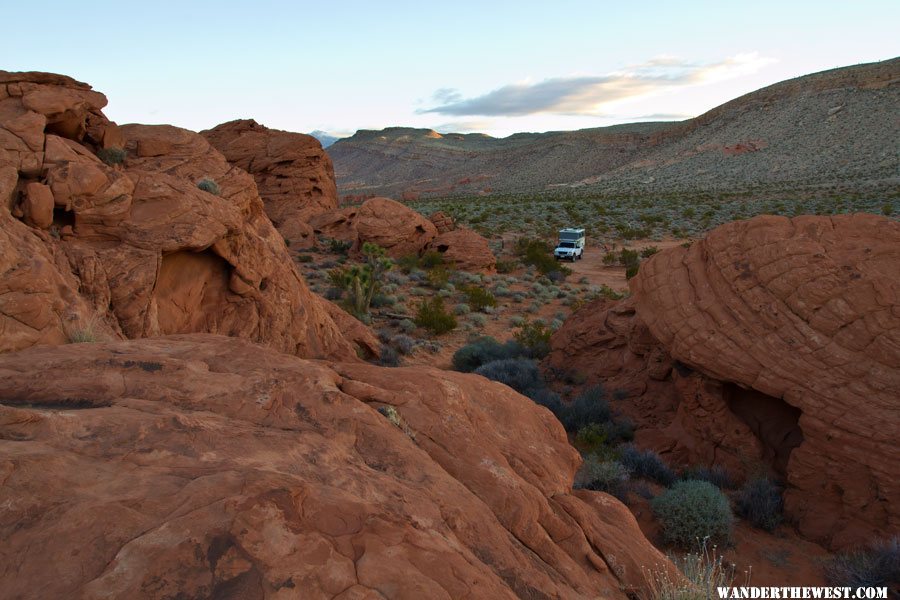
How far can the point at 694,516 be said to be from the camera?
21.6ft

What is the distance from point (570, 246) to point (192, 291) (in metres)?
22.0

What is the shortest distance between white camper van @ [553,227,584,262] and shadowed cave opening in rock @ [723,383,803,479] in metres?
19.3

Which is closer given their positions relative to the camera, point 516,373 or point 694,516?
point 694,516

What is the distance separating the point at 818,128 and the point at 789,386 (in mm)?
83031

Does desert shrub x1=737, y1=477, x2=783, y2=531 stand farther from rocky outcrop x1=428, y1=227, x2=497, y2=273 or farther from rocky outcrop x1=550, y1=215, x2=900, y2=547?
rocky outcrop x1=428, y1=227, x2=497, y2=273

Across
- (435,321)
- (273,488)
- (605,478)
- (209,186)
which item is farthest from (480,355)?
(273,488)

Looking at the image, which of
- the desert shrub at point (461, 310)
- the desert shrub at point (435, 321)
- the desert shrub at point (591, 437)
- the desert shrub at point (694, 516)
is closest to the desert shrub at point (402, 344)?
the desert shrub at point (435, 321)

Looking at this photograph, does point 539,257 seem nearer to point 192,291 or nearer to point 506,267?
point 506,267

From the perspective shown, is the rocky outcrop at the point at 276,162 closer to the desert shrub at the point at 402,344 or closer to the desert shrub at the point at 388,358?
the desert shrub at the point at 402,344

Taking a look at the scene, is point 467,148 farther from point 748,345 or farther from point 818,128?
point 748,345

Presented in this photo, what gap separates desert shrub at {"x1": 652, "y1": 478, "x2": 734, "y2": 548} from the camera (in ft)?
21.4

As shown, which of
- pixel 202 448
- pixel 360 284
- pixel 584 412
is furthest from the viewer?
pixel 360 284

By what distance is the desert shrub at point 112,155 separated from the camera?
843 cm

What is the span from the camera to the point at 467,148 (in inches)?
5704
